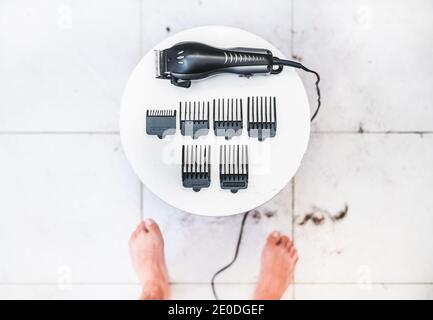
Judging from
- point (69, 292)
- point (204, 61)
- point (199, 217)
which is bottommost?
point (69, 292)

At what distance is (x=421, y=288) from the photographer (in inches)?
55.3

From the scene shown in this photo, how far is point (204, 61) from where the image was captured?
1059 millimetres

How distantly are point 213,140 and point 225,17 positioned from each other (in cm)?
49

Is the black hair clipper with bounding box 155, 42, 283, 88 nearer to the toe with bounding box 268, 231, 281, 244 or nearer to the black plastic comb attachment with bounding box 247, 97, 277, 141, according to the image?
the black plastic comb attachment with bounding box 247, 97, 277, 141

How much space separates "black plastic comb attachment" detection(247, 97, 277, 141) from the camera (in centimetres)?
110

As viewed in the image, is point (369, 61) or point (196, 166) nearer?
point (196, 166)

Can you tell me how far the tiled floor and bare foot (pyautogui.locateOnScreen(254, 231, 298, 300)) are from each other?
3cm

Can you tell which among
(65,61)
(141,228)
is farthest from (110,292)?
(65,61)

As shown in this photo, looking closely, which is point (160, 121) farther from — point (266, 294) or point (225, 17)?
point (266, 294)

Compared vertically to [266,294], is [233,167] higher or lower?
higher

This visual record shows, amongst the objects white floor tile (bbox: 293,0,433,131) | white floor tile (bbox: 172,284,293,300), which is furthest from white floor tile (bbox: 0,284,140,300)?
white floor tile (bbox: 293,0,433,131)

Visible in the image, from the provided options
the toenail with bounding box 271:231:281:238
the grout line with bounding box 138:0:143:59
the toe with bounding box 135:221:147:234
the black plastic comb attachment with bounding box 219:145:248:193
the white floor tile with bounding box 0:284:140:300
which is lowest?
the white floor tile with bounding box 0:284:140:300
